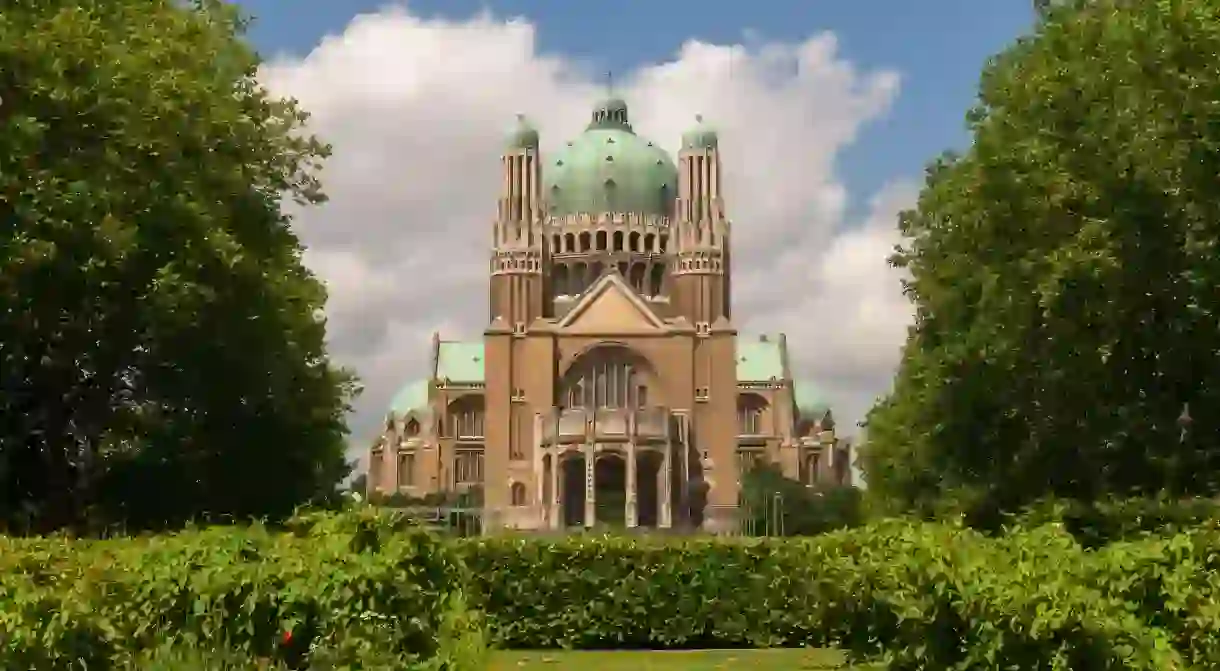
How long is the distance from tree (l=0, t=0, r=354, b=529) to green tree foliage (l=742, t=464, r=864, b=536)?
5956 centimetres

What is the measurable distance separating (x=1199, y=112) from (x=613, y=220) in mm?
82327

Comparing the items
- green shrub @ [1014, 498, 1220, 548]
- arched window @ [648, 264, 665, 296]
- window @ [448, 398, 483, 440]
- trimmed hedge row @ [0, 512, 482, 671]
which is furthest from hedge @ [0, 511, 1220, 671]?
window @ [448, 398, 483, 440]

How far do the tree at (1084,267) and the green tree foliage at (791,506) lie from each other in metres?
58.3

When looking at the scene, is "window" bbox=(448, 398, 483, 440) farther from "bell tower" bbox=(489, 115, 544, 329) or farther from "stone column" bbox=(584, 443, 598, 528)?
"stone column" bbox=(584, 443, 598, 528)

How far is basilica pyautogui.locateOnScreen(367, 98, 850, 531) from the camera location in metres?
88.6

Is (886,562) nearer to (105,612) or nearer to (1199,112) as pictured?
(105,612)

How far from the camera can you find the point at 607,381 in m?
95.9

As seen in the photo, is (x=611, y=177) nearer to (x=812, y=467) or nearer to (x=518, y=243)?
(x=518, y=243)

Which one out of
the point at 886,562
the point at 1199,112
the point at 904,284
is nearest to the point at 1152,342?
the point at 1199,112

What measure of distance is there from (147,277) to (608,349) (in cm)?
7182

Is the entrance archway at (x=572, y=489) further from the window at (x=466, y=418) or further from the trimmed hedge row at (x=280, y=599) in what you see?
the trimmed hedge row at (x=280, y=599)

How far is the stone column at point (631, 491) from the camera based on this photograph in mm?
85500

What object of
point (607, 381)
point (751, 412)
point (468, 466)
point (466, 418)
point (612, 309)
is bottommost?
point (468, 466)

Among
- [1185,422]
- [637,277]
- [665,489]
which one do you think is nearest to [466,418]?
[637,277]
